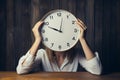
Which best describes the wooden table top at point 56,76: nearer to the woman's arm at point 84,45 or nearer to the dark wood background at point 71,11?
the woman's arm at point 84,45

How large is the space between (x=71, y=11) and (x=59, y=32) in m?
0.65

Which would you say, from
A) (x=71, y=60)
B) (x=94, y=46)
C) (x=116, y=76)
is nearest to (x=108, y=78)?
(x=116, y=76)

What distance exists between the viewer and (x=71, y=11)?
7.98 feet

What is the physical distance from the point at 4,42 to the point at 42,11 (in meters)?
0.41

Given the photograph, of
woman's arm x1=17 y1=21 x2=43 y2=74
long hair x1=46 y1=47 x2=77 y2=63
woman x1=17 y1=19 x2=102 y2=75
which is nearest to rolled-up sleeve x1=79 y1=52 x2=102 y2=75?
woman x1=17 y1=19 x2=102 y2=75

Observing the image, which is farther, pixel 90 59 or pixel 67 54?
pixel 67 54

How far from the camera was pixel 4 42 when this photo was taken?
250cm

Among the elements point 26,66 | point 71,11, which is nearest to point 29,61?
point 26,66

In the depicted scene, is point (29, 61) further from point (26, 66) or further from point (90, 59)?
point (90, 59)

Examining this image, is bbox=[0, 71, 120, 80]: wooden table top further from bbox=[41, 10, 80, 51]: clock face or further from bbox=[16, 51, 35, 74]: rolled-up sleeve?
bbox=[41, 10, 80, 51]: clock face

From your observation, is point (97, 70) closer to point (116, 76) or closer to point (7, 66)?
point (116, 76)

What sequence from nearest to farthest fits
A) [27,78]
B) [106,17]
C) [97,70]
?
[27,78], [97,70], [106,17]

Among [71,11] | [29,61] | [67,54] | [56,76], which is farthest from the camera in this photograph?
[71,11]

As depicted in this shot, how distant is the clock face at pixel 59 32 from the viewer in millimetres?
1805
